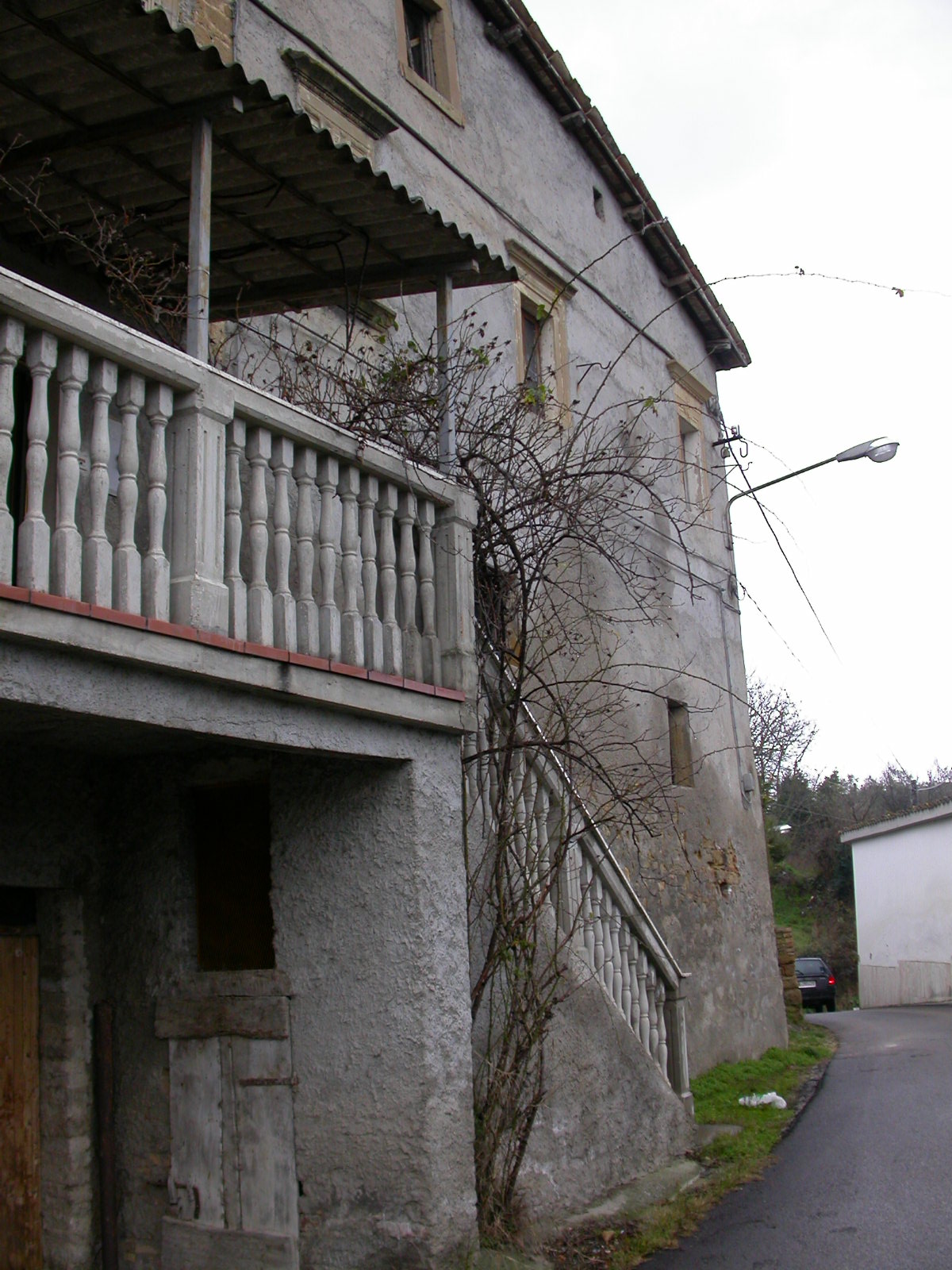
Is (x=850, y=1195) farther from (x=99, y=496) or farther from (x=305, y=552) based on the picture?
(x=99, y=496)

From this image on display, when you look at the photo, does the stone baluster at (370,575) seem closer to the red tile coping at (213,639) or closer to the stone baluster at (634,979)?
the red tile coping at (213,639)

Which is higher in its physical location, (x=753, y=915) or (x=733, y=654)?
(x=733, y=654)

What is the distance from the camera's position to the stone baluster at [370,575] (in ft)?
17.5

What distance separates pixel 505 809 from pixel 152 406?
9.39 ft

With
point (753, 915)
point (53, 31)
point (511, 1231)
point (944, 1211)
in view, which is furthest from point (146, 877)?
point (753, 915)

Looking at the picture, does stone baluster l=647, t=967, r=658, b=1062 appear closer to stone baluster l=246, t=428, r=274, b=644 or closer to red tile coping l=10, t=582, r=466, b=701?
red tile coping l=10, t=582, r=466, b=701

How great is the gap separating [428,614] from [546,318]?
6.73 metres

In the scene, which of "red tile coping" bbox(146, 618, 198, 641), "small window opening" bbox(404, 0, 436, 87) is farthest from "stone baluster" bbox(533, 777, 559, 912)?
"small window opening" bbox(404, 0, 436, 87)

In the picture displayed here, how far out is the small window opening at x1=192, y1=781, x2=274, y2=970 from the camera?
592cm

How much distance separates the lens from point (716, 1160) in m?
7.78

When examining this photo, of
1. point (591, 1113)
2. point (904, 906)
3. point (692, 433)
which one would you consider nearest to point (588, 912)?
point (591, 1113)

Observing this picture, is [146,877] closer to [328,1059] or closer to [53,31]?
[328,1059]

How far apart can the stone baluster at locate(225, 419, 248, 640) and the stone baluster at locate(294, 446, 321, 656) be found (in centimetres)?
28

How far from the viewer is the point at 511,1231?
5621 mm
